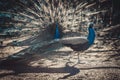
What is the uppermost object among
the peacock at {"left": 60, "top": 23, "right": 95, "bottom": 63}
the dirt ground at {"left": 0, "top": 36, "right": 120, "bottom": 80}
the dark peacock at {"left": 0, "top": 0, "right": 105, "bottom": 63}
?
the dark peacock at {"left": 0, "top": 0, "right": 105, "bottom": 63}

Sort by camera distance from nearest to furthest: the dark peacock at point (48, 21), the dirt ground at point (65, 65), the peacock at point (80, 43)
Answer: the dirt ground at point (65, 65) < the peacock at point (80, 43) < the dark peacock at point (48, 21)

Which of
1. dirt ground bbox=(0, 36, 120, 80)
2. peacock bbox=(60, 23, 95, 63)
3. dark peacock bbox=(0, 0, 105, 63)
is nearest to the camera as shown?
dirt ground bbox=(0, 36, 120, 80)

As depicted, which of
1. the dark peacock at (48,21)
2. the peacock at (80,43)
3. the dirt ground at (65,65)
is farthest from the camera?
the dark peacock at (48,21)

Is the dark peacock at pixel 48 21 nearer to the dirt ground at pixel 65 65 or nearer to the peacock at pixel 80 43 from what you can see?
the peacock at pixel 80 43

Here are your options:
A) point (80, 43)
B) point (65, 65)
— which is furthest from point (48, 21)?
point (65, 65)

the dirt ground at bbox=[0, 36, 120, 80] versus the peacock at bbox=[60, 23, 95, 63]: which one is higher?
the peacock at bbox=[60, 23, 95, 63]

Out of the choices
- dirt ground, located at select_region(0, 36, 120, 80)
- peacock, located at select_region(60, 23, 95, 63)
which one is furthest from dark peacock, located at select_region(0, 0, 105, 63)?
dirt ground, located at select_region(0, 36, 120, 80)

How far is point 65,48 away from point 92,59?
1.54m

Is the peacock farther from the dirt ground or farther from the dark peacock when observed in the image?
the dirt ground

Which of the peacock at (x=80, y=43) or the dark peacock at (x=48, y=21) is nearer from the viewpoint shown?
the peacock at (x=80, y=43)

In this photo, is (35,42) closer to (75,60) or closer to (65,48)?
(65,48)

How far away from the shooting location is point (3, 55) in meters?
8.67

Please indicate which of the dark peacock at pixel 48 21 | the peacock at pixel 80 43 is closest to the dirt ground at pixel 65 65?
the peacock at pixel 80 43

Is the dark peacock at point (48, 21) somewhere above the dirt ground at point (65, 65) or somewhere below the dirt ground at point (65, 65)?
above
